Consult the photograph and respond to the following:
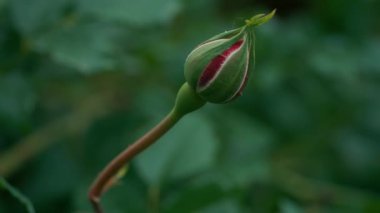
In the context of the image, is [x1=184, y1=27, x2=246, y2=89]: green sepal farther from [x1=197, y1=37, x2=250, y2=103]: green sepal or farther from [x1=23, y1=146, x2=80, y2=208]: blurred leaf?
[x1=23, y1=146, x2=80, y2=208]: blurred leaf

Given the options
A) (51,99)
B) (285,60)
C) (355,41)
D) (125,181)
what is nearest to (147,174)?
(125,181)

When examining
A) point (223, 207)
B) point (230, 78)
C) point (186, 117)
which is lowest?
point (223, 207)

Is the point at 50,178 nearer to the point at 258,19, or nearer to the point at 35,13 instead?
the point at 35,13

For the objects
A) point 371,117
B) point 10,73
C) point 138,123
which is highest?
point 10,73

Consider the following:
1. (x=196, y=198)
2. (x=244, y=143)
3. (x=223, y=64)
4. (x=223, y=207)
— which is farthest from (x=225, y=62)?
(x=244, y=143)

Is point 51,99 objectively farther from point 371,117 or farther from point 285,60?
point 371,117
